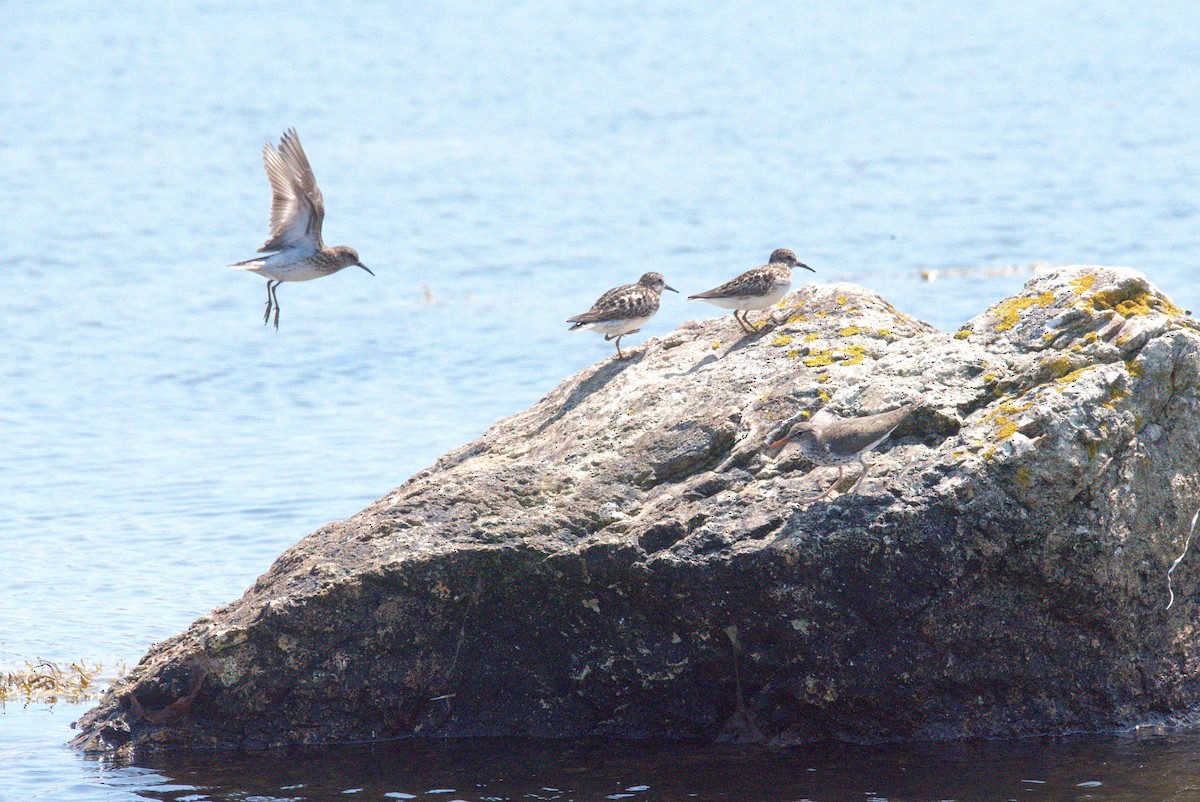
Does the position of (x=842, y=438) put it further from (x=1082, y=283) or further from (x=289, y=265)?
(x=289, y=265)

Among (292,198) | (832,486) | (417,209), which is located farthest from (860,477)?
(417,209)

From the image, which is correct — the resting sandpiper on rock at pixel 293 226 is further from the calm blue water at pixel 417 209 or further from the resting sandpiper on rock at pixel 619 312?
the resting sandpiper on rock at pixel 619 312

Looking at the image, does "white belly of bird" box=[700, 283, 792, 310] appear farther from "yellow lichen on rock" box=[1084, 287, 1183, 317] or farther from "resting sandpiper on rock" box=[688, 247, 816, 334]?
"yellow lichen on rock" box=[1084, 287, 1183, 317]

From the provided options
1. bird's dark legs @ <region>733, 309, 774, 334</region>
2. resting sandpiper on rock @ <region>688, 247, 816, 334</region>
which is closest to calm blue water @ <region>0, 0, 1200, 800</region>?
bird's dark legs @ <region>733, 309, 774, 334</region>

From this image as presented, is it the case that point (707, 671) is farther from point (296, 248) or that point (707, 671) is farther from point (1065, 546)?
point (296, 248)

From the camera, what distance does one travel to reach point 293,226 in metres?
13.6

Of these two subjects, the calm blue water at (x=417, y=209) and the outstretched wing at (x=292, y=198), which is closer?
the outstretched wing at (x=292, y=198)

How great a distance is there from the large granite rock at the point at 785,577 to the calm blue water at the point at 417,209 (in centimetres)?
82

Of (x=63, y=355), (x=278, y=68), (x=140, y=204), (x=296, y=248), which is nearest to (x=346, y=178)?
(x=140, y=204)

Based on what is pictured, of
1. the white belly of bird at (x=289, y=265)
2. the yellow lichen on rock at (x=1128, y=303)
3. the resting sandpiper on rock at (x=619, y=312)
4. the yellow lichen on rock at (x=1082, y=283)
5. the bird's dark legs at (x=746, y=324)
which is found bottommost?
the yellow lichen on rock at (x=1128, y=303)

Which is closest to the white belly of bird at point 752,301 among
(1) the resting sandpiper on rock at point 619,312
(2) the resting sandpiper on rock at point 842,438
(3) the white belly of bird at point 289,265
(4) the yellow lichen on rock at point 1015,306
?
(1) the resting sandpiper on rock at point 619,312

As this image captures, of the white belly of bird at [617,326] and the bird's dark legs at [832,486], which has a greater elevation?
the white belly of bird at [617,326]

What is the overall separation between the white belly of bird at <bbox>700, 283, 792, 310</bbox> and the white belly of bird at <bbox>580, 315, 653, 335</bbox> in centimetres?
75

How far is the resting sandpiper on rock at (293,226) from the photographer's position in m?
12.9
